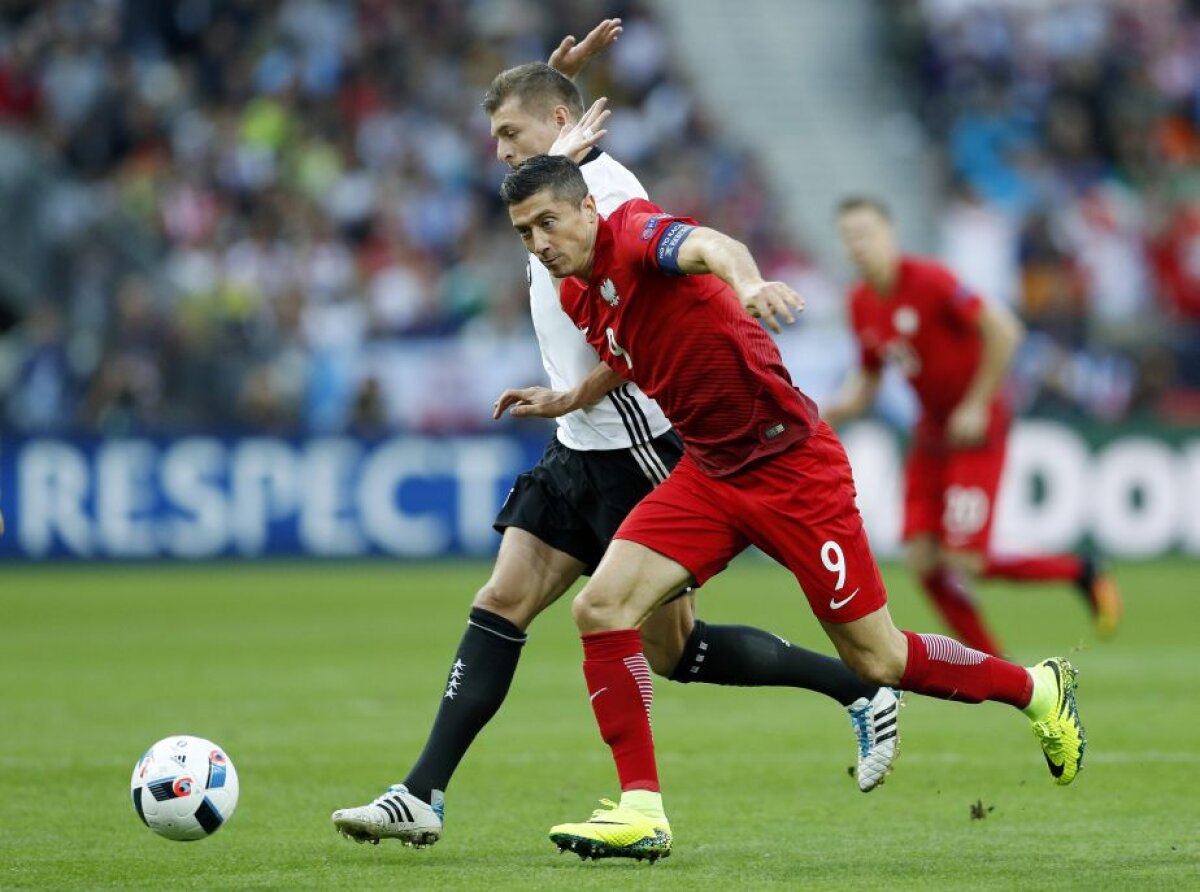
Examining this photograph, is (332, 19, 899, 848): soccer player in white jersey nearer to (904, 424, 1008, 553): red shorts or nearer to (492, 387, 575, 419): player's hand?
(492, 387, 575, 419): player's hand

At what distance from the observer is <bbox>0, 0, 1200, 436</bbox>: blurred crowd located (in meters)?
19.6

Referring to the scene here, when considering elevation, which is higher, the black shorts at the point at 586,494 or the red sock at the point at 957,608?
the black shorts at the point at 586,494

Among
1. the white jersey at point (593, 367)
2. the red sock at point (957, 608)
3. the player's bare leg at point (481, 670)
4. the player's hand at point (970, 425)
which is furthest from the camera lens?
the red sock at point (957, 608)

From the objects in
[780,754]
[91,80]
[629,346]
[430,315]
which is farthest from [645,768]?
[91,80]

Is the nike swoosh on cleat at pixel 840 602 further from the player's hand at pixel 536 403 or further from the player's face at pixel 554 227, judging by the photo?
the player's face at pixel 554 227

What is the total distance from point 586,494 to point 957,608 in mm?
4706

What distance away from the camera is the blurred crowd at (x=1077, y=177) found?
2011cm

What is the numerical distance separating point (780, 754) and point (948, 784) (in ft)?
3.64

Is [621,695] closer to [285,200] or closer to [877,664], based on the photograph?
[877,664]

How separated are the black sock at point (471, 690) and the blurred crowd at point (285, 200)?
1197 cm

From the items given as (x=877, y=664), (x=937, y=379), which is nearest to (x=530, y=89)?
(x=877, y=664)

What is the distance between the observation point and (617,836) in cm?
625

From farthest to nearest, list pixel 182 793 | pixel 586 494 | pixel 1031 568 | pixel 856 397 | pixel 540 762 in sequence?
pixel 1031 568, pixel 856 397, pixel 540 762, pixel 586 494, pixel 182 793

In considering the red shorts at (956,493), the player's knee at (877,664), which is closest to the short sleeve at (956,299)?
the red shorts at (956,493)
